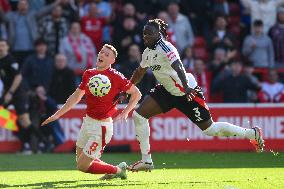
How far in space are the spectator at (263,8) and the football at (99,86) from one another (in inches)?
408

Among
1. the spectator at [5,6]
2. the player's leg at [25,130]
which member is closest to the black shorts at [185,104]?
the player's leg at [25,130]

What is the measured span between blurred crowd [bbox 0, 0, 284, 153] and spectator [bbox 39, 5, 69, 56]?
0.07ft

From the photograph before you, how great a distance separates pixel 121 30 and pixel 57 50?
60.0 inches

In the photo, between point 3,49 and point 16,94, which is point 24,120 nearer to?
point 16,94

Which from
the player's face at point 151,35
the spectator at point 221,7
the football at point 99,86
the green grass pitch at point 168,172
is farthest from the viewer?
the spectator at point 221,7

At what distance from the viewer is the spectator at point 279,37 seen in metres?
21.7

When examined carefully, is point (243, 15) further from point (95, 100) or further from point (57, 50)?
point (95, 100)

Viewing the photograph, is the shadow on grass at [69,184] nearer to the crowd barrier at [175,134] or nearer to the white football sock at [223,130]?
the white football sock at [223,130]

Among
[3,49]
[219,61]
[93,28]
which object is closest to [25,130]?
[3,49]

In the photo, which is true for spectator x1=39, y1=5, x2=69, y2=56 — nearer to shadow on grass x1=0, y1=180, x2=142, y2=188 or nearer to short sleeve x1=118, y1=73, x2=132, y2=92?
short sleeve x1=118, y1=73, x2=132, y2=92

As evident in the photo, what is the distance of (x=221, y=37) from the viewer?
2177 cm

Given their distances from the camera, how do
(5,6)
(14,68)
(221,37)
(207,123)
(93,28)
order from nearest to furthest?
1. (207,123)
2. (14,68)
3. (93,28)
4. (5,6)
5. (221,37)

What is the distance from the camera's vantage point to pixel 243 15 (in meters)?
23.0

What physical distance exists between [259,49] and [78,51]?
4195 mm
